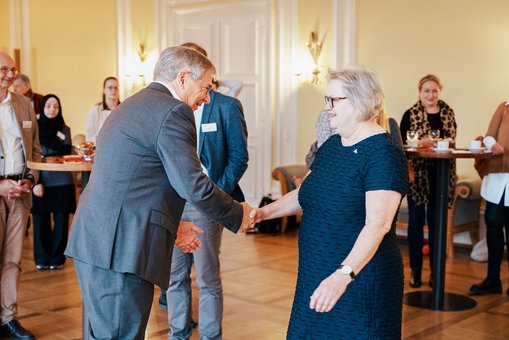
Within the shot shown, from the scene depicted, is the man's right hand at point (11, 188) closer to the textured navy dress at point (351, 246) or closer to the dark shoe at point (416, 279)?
the textured navy dress at point (351, 246)

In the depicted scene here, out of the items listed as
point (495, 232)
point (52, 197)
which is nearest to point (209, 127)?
point (495, 232)

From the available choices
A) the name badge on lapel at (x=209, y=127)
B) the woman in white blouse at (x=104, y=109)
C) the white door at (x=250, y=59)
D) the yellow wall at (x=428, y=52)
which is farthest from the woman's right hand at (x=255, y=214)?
the white door at (x=250, y=59)

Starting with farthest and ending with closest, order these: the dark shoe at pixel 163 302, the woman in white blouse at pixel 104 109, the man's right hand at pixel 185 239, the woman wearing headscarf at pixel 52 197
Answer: the woman in white blouse at pixel 104 109 < the woman wearing headscarf at pixel 52 197 < the dark shoe at pixel 163 302 < the man's right hand at pixel 185 239

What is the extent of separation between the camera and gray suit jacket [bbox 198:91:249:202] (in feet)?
13.4

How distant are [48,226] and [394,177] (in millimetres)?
4973

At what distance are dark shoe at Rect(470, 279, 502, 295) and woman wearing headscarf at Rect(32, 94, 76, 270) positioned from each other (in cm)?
356

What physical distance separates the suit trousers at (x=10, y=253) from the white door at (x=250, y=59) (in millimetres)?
5336

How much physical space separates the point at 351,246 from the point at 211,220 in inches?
59.4

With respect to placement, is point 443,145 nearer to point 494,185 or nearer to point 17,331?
point 494,185

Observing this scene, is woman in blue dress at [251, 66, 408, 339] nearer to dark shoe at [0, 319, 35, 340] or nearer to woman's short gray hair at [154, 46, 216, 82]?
woman's short gray hair at [154, 46, 216, 82]

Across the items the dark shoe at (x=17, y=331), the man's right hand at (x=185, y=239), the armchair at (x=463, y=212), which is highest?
the man's right hand at (x=185, y=239)

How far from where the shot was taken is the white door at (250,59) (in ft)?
31.5

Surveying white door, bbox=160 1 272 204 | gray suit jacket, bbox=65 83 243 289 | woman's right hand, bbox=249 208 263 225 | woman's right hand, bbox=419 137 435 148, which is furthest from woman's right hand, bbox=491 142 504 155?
white door, bbox=160 1 272 204

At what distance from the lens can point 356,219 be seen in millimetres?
2609
